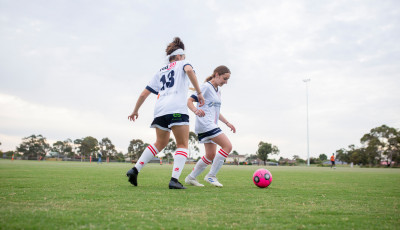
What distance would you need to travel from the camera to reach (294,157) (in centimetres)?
14412

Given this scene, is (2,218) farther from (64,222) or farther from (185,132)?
(185,132)

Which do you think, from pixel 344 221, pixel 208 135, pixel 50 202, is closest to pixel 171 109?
pixel 208 135

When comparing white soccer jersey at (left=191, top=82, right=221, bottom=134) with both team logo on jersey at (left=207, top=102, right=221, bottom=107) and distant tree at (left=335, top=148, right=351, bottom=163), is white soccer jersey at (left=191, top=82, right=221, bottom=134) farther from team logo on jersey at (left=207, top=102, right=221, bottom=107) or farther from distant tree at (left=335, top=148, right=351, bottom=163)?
distant tree at (left=335, top=148, right=351, bottom=163)

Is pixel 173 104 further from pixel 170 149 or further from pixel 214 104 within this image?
pixel 170 149

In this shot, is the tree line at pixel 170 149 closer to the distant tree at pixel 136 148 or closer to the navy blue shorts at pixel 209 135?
the distant tree at pixel 136 148

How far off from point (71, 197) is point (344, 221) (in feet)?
9.65

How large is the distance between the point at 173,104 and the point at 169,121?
290 millimetres

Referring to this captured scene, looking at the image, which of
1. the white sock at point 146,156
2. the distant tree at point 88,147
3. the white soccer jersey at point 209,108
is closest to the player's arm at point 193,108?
the white soccer jersey at point 209,108

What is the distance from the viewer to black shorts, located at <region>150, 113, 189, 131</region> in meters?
4.75

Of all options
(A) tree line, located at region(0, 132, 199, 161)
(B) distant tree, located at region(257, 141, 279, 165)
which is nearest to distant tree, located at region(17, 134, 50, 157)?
(A) tree line, located at region(0, 132, 199, 161)

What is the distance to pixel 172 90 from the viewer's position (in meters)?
4.94

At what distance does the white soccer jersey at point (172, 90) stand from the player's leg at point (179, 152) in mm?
293

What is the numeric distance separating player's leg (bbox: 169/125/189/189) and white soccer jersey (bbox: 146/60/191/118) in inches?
11.5

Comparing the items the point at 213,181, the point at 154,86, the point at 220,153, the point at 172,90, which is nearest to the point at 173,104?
the point at 172,90
